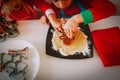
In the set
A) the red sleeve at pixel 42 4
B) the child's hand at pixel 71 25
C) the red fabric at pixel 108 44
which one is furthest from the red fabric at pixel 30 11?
the red fabric at pixel 108 44

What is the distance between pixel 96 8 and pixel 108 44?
0.47ft

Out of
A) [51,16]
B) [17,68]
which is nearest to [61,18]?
[51,16]

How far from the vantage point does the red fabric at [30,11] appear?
832 millimetres

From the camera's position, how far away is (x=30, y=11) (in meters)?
0.85

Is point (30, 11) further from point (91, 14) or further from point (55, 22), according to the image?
point (91, 14)

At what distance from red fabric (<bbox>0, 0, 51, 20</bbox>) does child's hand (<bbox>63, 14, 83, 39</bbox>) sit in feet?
0.33

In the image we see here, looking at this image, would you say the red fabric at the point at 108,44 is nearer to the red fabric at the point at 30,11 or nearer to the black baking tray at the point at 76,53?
the black baking tray at the point at 76,53

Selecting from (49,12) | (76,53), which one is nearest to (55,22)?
(49,12)

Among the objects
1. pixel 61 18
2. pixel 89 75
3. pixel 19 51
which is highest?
pixel 61 18

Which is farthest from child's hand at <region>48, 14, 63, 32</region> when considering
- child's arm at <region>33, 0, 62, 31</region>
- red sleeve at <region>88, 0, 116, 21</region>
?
red sleeve at <region>88, 0, 116, 21</region>

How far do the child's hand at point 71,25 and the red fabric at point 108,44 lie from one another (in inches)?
3.2

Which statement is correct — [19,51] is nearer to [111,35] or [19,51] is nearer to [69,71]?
[69,71]

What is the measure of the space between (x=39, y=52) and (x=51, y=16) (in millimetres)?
148

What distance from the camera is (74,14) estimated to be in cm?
82
